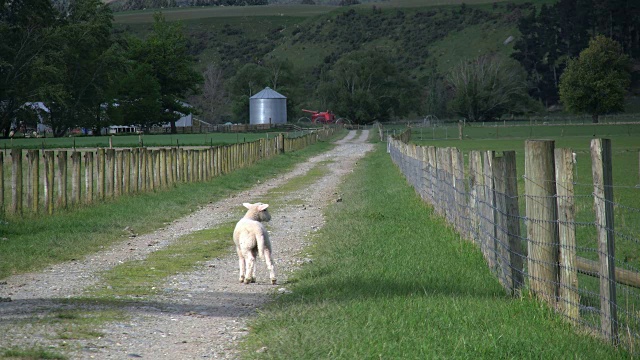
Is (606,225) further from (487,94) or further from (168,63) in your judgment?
(487,94)

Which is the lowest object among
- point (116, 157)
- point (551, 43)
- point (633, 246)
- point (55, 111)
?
point (633, 246)

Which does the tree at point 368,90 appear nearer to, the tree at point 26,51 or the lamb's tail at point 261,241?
the tree at point 26,51

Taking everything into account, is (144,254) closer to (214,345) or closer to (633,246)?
(214,345)

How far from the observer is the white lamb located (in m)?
10.9

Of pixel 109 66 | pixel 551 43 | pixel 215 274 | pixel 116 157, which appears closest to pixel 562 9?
pixel 551 43

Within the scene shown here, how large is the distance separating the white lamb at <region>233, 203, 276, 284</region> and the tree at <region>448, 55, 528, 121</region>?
446 feet

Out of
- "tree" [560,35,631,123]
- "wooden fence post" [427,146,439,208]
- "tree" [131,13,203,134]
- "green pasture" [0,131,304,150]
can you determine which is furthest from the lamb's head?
"tree" [560,35,631,123]

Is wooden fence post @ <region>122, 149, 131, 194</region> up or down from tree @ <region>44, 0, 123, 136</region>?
down

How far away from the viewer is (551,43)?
159 meters

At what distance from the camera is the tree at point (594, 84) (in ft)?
422

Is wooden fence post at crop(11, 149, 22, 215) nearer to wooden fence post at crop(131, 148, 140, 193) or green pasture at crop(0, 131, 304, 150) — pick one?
wooden fence post at crop(131, 148, 140, 193)

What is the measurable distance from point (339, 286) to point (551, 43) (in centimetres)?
15579

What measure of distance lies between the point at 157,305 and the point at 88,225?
27.2ft

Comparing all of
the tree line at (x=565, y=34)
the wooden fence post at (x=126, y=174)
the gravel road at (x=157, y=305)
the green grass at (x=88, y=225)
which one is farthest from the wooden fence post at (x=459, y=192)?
the tree line at (x=565, y=34)
